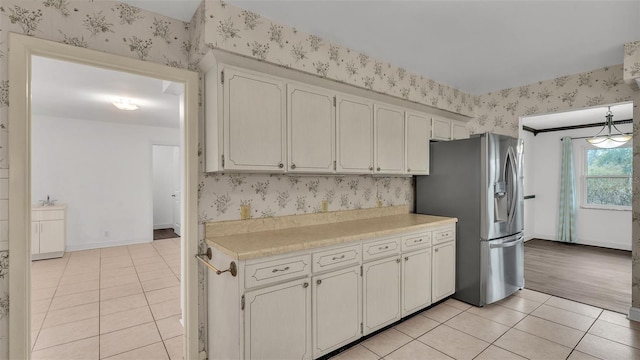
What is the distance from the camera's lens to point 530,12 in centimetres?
213

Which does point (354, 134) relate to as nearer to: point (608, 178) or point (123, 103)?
point (123, 103)

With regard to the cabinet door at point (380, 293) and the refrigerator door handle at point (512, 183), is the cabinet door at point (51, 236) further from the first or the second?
the refrigerator door handle at point (512, 183)

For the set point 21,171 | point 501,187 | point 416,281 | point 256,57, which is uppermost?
point 256,57

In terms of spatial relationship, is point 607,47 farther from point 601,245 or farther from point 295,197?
point 601,245

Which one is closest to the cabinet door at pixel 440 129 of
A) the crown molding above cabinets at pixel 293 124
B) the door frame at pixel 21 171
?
the crown molding above cabinets at pixel 293 124

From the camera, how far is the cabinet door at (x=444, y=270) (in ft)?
9.68

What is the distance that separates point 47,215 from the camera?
15.7 ft

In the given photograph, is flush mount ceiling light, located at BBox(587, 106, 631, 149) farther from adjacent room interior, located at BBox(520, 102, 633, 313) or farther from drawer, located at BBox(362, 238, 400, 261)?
drawer, located at BBox(362, 238, 400, 261)

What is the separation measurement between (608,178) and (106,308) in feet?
27.2

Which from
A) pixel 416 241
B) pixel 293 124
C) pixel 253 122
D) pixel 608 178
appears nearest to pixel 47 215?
pixel 253 122

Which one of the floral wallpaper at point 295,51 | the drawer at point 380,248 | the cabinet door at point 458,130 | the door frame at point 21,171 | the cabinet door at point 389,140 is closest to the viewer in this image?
the door frame at point 21,171

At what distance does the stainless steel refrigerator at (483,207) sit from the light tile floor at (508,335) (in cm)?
28

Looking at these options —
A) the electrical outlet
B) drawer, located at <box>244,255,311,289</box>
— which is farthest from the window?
the electrical outlet

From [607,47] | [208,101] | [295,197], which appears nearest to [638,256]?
[607,47]
